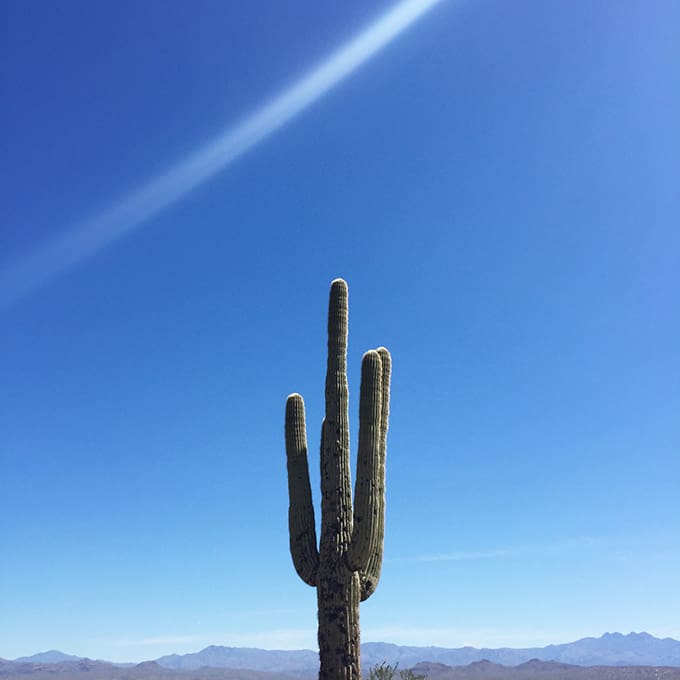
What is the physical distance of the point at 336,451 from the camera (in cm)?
1573

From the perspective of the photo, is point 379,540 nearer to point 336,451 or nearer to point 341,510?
point 341,510

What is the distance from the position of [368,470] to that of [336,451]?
771mm

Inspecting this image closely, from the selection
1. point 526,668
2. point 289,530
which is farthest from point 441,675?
point 289,530

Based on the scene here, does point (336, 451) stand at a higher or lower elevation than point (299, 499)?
higher

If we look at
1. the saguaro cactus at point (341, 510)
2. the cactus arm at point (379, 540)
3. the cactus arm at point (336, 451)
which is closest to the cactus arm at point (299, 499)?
the saguaro cactus at point (341, 510)

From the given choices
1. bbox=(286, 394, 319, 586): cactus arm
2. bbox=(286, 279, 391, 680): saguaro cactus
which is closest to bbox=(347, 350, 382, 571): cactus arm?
bbox=(286, 279, 391, 680): saguaro cactus

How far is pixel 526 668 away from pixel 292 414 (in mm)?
203799

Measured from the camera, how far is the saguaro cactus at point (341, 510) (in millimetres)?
14930

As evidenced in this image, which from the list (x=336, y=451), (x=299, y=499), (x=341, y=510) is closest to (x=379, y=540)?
(x=341, y=510)

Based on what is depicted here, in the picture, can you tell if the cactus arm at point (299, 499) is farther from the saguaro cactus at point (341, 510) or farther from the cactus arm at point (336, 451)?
the cactus arm at point (336, 451)

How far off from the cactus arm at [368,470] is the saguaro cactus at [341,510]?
19 millimetres

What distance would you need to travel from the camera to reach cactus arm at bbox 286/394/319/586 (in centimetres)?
1577

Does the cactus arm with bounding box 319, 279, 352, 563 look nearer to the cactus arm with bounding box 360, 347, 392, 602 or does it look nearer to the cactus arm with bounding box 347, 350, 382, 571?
the cactus arm with bounding box 347, 350, 382, 571

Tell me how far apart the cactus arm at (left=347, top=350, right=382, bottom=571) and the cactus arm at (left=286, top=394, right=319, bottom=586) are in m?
1.10
